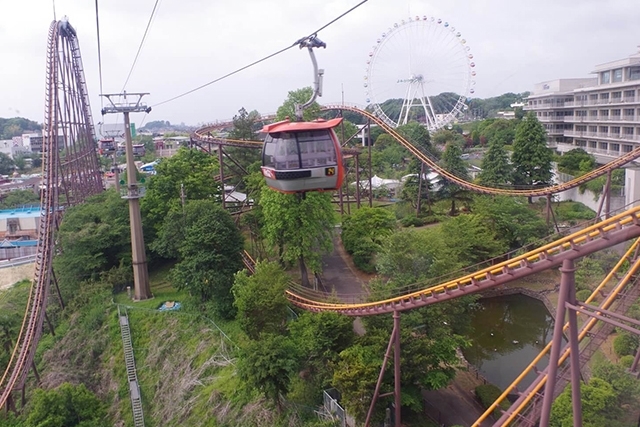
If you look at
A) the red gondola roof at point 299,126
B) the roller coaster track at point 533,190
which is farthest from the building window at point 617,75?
the red gondola roof at point 299,126

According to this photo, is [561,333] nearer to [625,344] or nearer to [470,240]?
[625,344]

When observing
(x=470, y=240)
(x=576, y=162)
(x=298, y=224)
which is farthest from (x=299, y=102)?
(x=576, y=162)

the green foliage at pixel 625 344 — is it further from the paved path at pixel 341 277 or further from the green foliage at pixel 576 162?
the green foliage at pixel 576 162

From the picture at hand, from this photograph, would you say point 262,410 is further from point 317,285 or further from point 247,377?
point 317,285

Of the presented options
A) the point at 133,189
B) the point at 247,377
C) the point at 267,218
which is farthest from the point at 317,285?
the point at 133,189

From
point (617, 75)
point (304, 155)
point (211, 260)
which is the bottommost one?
point (211, 260)

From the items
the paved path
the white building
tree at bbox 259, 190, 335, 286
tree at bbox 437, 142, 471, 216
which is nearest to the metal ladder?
tree at bbox 259, 190, 335, 286
